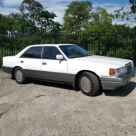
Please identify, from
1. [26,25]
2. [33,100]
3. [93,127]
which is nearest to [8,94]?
[33,100]

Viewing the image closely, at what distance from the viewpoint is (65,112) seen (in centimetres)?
378

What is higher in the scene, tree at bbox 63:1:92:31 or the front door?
tree at bbox 63:1:92:31

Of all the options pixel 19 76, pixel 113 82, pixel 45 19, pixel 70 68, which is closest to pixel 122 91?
pixel 113 82

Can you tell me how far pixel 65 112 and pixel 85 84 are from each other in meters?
1.25

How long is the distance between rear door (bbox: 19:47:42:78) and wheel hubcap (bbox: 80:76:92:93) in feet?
5.43

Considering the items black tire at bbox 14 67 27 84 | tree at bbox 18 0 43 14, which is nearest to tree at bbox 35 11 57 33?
tree at bbox 18 0 43 14

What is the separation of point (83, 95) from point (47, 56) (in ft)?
5.83

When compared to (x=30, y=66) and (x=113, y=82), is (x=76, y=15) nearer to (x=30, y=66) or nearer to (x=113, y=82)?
(x=30, y=66)

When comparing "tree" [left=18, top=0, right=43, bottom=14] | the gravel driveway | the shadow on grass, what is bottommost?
the gravel driveway

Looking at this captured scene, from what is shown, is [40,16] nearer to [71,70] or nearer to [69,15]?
[69,15]

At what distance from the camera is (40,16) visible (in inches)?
1351

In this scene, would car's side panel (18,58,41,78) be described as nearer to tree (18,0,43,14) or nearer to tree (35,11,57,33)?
tree (35,11,57,33)

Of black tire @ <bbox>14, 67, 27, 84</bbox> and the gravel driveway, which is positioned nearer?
A: the gravel driveway

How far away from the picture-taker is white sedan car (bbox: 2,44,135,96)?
445 centimetres
